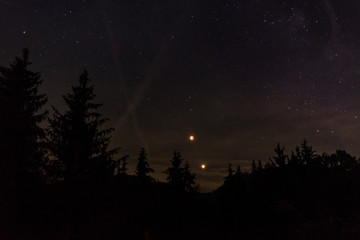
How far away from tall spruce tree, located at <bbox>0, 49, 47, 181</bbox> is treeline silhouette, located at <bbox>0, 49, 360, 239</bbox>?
6cm

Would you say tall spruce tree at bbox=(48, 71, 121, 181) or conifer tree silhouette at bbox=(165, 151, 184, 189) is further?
conifer tree silhouette at bbox=(165, 151, 184, 189)

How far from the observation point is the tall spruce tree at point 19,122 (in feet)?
68.1

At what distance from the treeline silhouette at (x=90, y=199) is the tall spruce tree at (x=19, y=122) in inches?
2.3

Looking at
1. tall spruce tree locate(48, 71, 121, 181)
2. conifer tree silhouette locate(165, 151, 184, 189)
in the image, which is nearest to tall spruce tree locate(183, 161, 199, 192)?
conifer tree silhouette locate(165, 151, 184, 189)

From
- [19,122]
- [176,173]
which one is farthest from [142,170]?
[19,122]

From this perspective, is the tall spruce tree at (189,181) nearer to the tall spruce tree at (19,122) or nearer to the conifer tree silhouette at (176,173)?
the conifer tree silhouette at (176,173)

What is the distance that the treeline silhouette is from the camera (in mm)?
19500

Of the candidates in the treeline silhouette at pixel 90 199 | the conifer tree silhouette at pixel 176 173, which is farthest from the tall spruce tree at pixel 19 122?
the conifer tree silhouette at pixel 176 173

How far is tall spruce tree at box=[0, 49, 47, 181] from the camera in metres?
20.8

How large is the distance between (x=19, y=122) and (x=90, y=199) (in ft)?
22.3

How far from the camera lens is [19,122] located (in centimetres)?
2131

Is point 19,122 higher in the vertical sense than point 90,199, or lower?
higher

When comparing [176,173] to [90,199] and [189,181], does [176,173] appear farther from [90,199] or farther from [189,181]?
[90,199]

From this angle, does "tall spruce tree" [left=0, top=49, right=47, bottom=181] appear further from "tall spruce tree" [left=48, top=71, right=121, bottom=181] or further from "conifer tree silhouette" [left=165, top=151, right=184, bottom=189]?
"conifer tree silhouette" [left=165, top=151, right=184, bottom=189]
